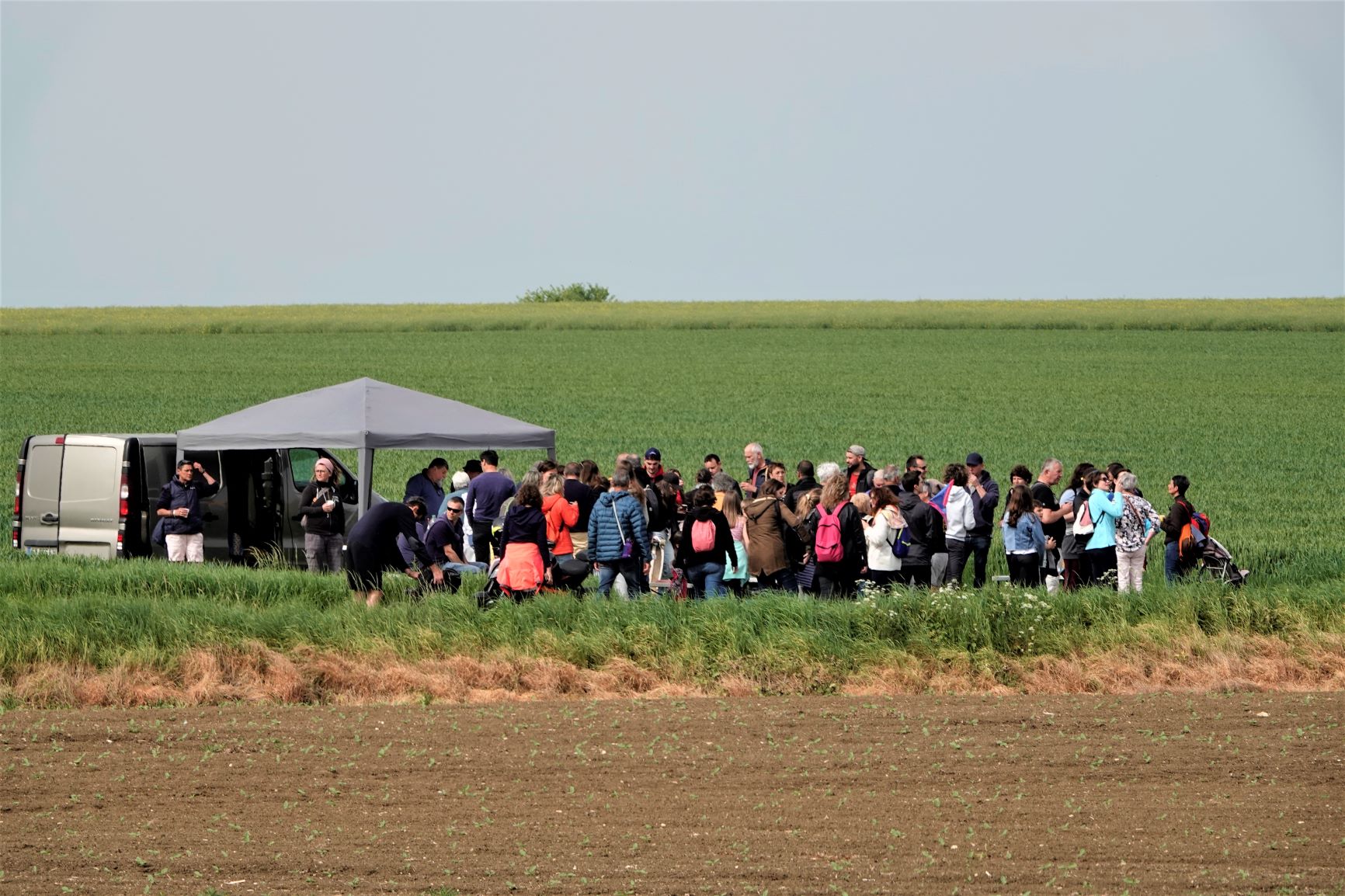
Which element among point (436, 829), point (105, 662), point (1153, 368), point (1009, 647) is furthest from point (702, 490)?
point (1153, 368)

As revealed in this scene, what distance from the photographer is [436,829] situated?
7.44 meters

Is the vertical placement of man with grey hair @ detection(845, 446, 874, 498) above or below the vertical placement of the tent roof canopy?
below

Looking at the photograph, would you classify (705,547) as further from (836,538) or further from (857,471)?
(857,471)

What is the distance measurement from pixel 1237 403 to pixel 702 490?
103 ft

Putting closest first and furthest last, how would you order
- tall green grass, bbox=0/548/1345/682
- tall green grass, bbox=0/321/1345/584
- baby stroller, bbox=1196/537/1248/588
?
tall green grass, bbox=0/548/1345/682 → baby stroller, bbox=1196/537/1248/588 → tall green grass, bbox=0/321/1345/584

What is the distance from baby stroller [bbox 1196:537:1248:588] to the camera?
43.5ft

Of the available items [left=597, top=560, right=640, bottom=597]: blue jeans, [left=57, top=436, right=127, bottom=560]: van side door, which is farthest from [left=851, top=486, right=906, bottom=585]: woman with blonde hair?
[left=57, top=436, right=127, bottom=560]: van side door

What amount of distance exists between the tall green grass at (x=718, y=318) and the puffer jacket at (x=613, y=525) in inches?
2191

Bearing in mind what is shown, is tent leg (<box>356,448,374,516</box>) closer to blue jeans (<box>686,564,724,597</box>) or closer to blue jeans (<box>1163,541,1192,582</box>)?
blue jeans (<box>686,564,724,597</box>)

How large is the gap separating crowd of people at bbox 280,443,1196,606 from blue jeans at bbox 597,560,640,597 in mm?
13

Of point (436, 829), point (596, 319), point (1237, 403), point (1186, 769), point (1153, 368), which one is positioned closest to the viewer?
point (436, 829)

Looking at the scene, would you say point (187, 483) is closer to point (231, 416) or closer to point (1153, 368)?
point (231, 416)

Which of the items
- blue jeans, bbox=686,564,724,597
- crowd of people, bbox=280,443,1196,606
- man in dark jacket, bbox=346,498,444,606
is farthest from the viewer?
blue jeans, bbox=686,564,724,597

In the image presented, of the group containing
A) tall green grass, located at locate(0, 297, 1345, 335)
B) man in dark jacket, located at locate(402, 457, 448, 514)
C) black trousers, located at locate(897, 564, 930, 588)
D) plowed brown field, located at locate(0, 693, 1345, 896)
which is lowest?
plowed brown field, located at locate(0, 693, 1345, 896)
